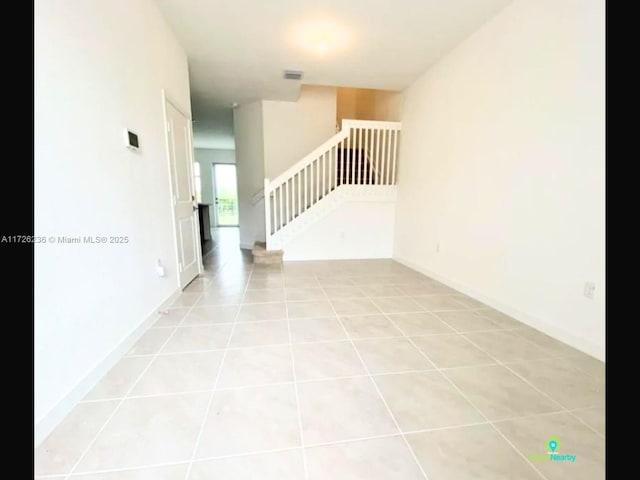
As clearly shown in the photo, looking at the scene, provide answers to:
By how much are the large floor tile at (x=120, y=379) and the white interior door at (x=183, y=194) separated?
1.36m

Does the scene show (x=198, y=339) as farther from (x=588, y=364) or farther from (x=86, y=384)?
(x=588, y=364)

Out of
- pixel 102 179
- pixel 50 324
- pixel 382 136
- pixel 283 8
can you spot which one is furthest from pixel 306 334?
pixel 382 136

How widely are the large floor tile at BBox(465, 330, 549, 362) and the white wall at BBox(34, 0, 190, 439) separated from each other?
245cm

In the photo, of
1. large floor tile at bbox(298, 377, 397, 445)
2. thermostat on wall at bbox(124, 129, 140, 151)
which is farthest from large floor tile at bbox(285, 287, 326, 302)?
thermostat on wall at bbox(124, 129, 140, 151)

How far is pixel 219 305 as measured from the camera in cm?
274

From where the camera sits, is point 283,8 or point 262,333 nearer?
point 262,333

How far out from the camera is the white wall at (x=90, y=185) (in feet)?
4.08

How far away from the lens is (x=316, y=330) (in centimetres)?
221

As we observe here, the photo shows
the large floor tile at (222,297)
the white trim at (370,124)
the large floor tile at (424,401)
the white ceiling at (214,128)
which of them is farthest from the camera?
the white ceiling at (214,128)

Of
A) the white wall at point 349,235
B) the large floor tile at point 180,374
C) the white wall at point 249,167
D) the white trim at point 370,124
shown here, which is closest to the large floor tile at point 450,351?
the large floor tile at point 180,374

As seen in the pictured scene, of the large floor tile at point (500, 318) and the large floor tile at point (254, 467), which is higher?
the large floor tile at point (500, 318)

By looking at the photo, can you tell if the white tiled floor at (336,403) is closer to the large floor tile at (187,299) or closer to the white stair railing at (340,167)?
the large floor tile at (187,299)

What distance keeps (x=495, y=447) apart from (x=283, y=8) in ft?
11.3
